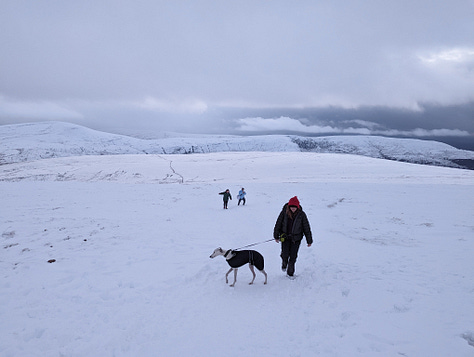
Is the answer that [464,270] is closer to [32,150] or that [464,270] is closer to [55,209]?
[55,209]

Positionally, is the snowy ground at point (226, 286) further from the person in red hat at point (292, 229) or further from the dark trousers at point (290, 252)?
the person in red hat at point (292, 229)

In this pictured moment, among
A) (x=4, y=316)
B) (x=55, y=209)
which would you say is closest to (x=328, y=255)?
(x=4, y=316)

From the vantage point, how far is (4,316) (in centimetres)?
607

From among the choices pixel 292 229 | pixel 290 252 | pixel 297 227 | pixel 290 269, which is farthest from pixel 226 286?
pixel 297 227

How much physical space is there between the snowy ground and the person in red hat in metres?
0.95

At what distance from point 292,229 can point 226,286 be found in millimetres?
2816

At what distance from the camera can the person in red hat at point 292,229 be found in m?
7.27

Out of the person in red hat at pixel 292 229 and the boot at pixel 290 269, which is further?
the boot at pixel 290 269

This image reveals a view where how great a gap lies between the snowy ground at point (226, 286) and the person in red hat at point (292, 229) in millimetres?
955

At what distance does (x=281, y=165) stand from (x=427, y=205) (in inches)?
1119

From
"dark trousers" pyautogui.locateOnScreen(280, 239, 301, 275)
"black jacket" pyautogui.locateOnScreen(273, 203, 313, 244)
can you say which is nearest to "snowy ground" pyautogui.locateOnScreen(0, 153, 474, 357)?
"dark trousers" pyautogui.locateOnScreen(280, 239, 301, 275)

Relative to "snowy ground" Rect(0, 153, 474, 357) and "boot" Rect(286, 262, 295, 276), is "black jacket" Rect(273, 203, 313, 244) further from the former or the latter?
"snowy ground" Rect(0, 153, 474, 357)

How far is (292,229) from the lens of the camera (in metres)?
7.32

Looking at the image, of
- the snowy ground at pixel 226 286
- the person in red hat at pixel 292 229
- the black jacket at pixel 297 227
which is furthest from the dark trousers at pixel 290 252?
the snowy ground at pixel 226 286
